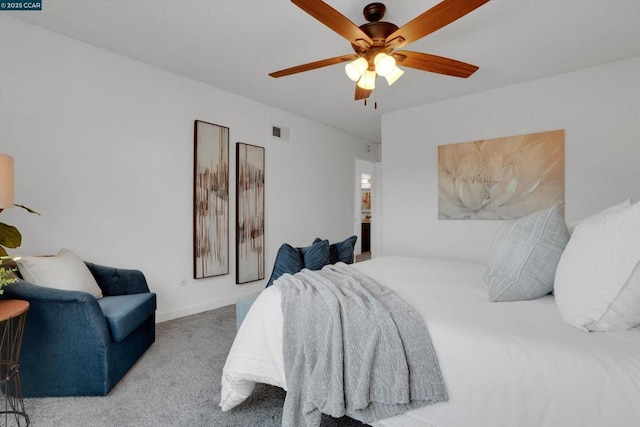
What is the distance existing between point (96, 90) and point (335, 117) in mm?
3076

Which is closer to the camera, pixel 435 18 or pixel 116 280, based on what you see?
pixel 435 18

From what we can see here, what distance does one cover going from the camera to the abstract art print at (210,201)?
345 centimetres

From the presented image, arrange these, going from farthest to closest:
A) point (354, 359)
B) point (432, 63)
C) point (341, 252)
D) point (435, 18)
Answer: point (341, 252) → point (432, 63) → point (435, 18) → point (354, 359)

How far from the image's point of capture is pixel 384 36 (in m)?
2.01

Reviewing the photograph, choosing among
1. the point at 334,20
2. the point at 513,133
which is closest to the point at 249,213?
the point at 334,20

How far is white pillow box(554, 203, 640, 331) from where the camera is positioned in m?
1.09

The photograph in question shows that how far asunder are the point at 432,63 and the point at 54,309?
289 centimetres

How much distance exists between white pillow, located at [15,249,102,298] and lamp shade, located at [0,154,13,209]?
41cm

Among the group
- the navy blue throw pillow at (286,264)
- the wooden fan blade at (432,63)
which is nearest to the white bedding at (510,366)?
the navy blue throw pillow at (286,264)

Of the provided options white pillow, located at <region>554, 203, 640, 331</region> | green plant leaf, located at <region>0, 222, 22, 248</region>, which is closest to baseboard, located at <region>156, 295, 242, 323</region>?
green plant leaf, located at <region>0, 222, 22, 248</region>

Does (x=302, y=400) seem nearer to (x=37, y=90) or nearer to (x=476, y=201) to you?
(x=37, y=90)

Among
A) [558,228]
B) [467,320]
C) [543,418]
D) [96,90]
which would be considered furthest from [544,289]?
[96,90]

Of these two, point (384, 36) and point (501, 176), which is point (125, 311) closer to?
point (384, 36)

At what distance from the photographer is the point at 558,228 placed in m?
1.53
